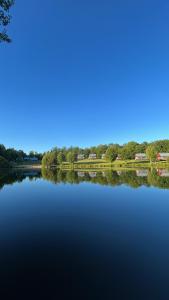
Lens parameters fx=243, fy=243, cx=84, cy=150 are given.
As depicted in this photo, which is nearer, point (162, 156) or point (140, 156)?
point (162, 156)

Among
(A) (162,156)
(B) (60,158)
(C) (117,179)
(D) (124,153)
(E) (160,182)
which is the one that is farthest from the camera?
(B) (60,158)

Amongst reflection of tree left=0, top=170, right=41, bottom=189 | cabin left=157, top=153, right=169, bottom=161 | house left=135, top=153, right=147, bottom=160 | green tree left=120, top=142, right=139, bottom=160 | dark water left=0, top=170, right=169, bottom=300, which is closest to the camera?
dark water left=0, top=170, right=169, bottom=300

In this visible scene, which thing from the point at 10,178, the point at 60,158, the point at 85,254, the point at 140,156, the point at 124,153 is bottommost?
the point at 85,254

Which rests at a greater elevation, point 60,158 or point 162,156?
point 60,158

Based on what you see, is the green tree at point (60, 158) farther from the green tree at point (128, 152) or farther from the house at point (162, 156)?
the house at point (162, 156)

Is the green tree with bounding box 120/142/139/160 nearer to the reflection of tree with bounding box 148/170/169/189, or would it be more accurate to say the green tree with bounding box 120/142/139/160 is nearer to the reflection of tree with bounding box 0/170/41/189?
the reflection of tree with bounding box 0/170/41/189

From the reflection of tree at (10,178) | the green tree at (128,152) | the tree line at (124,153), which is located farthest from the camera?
the green tree at (128,152)

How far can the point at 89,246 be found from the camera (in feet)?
40.8

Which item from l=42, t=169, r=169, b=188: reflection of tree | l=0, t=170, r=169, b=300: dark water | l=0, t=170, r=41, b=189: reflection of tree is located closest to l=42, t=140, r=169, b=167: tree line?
l=42, t=169, r=169, b=188: reflection of tree

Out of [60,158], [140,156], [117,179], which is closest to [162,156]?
[140,156]

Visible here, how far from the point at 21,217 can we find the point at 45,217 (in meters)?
1.90

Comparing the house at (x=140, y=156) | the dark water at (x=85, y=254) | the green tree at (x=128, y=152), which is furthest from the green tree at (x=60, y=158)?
the dark water at (x=85, y=254)

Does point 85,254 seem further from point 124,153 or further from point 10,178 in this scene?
point 124,153

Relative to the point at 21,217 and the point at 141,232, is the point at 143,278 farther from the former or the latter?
the point at 21,217
